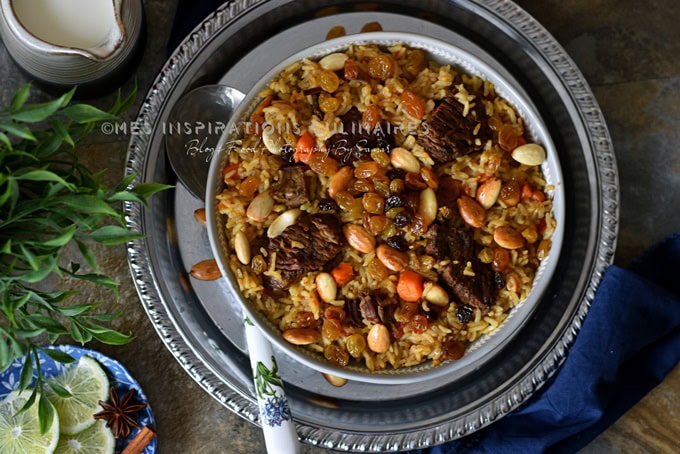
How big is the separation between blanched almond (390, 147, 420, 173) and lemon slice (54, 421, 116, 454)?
114cm

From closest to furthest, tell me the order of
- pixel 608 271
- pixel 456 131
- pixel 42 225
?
pixel 42 225, pixel 456 131, pixel 608 271

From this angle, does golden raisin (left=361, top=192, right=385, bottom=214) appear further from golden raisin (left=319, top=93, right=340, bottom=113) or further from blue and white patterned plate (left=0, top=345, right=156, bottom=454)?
blue and white patterned plate (left=0, top=345, right=156, bottom=454)

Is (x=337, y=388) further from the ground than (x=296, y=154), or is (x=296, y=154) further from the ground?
(x=296, y=154)

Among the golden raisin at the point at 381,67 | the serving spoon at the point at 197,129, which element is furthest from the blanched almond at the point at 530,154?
the serving spoon at the point at 197,129

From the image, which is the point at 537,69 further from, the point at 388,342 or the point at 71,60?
the point at 71,60

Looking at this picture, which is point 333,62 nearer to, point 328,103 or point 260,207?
point 328,103

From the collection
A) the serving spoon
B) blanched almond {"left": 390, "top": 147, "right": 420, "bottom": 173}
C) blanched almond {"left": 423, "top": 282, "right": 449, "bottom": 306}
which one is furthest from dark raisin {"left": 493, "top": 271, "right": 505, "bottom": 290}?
the serving spoon

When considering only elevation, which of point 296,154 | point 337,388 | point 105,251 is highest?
point 296,154

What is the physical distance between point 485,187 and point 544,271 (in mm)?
270

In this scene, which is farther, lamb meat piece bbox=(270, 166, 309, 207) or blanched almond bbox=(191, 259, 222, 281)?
blanched almond bbox=(191, 259, 222, 281)

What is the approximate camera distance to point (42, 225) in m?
1.68

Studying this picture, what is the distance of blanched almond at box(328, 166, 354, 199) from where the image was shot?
184cm

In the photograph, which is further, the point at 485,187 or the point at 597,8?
the point at 597,8

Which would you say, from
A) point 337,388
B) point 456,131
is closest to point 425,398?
point 337,388
